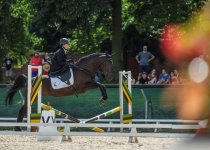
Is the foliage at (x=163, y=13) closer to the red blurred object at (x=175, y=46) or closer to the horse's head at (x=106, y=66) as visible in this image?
the red blurred object at (x=175, y=46)

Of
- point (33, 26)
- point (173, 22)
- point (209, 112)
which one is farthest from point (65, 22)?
point (209, 112)

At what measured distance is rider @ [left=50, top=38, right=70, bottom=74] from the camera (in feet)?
58.2

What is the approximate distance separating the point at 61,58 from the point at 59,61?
0.19 meters

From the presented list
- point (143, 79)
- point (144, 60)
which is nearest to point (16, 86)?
point (143, 79)

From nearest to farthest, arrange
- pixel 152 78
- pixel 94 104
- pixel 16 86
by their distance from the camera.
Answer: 1. pixel 16 86
2. pixel 94 104
3. pixel 152 78

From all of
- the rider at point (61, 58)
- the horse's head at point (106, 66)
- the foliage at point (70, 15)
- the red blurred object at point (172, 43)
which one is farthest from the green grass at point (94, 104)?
the red blurred object at point (172, 43)

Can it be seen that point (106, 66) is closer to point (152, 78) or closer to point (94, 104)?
point (94, 104)

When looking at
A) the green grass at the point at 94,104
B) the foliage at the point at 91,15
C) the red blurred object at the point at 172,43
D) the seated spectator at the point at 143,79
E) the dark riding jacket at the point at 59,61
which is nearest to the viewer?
the dark riding jacket at the point at 59,61

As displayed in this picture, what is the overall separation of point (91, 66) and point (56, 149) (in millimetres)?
5837

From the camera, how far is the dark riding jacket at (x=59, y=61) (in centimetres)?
1798

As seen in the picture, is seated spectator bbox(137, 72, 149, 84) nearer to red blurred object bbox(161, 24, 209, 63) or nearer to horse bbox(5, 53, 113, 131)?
red blurred object bbox(161, 24, 209, 63)

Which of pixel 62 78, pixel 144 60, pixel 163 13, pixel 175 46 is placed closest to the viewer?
pixel 62 78

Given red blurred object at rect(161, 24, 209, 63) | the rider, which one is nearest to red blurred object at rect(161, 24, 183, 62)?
red blurred object at rect(161, 24, 209, 63)

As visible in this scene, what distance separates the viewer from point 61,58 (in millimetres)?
18172
